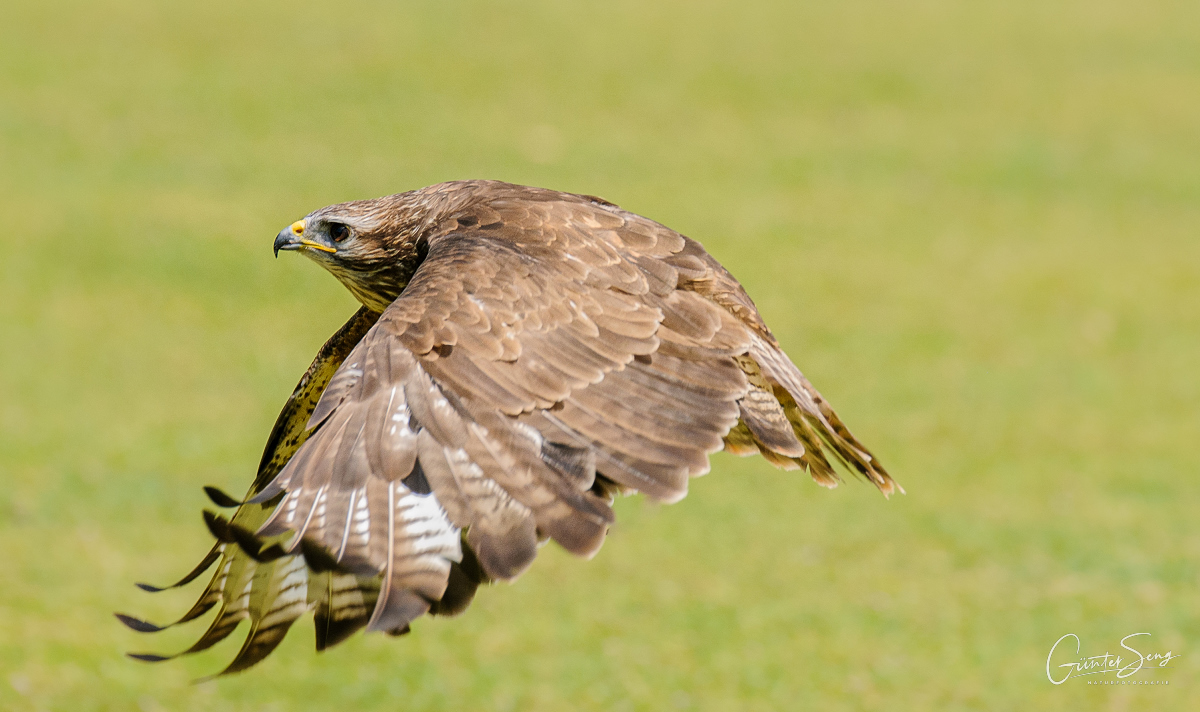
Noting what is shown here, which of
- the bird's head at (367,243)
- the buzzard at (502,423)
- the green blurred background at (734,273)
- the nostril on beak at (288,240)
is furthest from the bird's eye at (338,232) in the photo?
the green blurred background at (734,273)

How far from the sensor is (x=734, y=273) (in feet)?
59.6

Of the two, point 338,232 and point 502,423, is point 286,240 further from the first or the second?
point 502,423

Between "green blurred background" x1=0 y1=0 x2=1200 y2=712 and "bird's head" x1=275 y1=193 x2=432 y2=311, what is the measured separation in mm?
4566

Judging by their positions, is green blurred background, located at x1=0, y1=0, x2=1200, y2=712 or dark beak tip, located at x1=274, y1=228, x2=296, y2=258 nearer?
dark beak tip, located at x1=274, y1=228, x2=296, y2=258

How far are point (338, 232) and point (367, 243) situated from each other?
0.18 m

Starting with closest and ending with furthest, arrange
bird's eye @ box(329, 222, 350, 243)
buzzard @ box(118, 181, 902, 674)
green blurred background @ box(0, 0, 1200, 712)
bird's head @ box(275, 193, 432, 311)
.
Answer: buzzard @ box(118, 181, 902, 674)
bird's head @ box(275, 193, 432, 311)
bird's eye @ box(329, 222, 350, 243)
green blurred background @ box(0, 0, 1200, 712)

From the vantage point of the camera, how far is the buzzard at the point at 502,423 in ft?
11.9

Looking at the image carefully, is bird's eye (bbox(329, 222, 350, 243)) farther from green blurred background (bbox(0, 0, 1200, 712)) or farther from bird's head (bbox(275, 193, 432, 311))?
green blurred background (bbox(0, 0, 1200, 712))

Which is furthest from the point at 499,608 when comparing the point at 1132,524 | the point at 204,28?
the point at 204,28

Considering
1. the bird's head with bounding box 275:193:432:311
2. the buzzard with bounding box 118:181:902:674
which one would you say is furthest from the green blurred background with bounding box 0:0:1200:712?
the buzzard with bounding box 118:181:902:674

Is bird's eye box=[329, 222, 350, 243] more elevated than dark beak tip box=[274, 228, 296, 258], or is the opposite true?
dark beak tip box=[274, 228, 296, 258]

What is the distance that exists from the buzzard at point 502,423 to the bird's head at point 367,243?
396 mm

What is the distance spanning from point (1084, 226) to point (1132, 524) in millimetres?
9129

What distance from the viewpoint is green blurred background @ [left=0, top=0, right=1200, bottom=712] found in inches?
398
